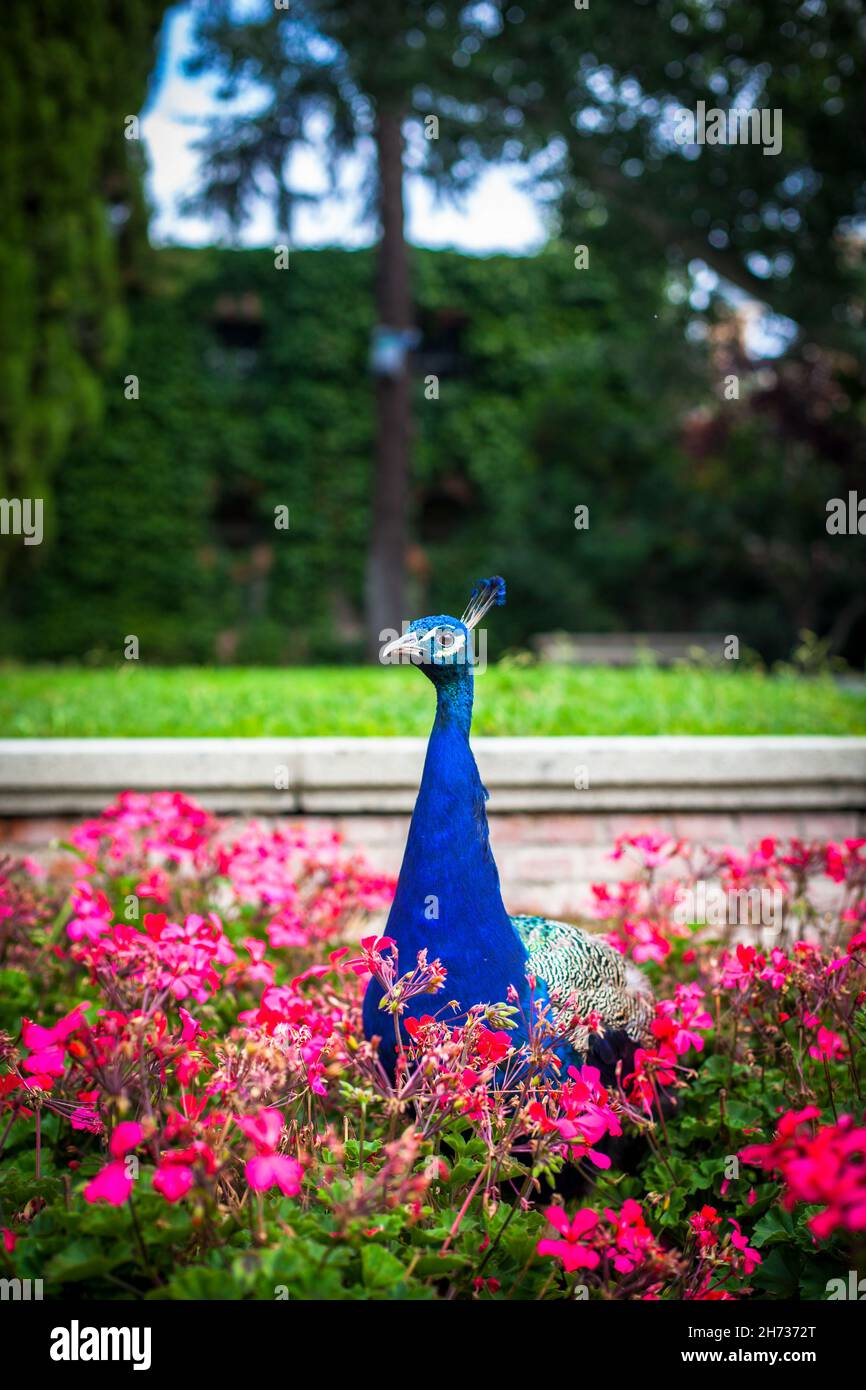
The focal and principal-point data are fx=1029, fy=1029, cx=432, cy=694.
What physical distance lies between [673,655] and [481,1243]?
37.7 ft

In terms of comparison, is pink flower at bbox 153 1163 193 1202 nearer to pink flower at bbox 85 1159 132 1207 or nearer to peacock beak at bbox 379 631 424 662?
pink flower at bbox 85 1159 132 1207

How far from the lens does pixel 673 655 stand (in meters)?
12.6

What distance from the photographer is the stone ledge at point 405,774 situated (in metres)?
3.53

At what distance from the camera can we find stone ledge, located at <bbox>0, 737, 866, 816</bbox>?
11.6 feet

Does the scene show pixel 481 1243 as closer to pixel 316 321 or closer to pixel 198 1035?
pixel 198 1035

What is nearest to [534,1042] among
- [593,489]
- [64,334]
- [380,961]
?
[380,961]

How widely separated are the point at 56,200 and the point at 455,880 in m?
10.4

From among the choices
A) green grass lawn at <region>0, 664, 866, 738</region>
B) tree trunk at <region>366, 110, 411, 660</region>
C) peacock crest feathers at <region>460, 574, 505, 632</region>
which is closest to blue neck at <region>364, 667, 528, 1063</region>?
peacock crest feathers at <region>460, 574, 505, 632</region>

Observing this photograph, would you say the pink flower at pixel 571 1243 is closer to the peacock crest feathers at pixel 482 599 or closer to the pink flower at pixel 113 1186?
the pink flower at pixel 113 1186

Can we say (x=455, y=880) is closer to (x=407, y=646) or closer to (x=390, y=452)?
(x=407, y=646)

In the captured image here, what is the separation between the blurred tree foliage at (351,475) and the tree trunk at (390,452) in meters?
2.81

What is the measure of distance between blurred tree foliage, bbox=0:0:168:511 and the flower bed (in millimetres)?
8805

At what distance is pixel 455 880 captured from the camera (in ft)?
5.99
